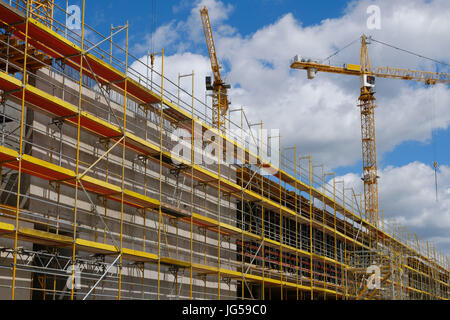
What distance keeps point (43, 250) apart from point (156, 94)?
8.17m

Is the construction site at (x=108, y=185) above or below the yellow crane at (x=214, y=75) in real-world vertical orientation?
below

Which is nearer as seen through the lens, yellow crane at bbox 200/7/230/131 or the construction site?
the construction site

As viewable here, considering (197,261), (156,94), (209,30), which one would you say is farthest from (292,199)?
(209,30)

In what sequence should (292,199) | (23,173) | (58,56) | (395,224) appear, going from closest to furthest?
(23,173) → (58,56) → (292,199) → (395,224)

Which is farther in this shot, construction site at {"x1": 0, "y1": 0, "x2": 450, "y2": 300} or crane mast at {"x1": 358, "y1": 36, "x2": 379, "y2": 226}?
crane mast at {"x1": 358, "y1": 36, "x2": 379, "y2": 226}

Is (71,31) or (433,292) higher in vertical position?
(71,31)

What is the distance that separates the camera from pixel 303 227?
4119 cm

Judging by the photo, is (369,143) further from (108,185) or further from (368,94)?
(108,185)

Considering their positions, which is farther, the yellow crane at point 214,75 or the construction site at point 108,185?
the yellow crane at point 214,75

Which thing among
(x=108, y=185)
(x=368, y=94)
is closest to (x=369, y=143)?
(x=368, y=94)

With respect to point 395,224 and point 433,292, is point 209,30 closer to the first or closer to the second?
point 395,224

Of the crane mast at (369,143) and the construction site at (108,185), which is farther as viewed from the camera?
the crane mast at (369,143)

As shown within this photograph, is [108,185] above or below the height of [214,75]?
below

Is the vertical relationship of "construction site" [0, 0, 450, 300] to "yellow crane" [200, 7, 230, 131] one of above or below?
below
